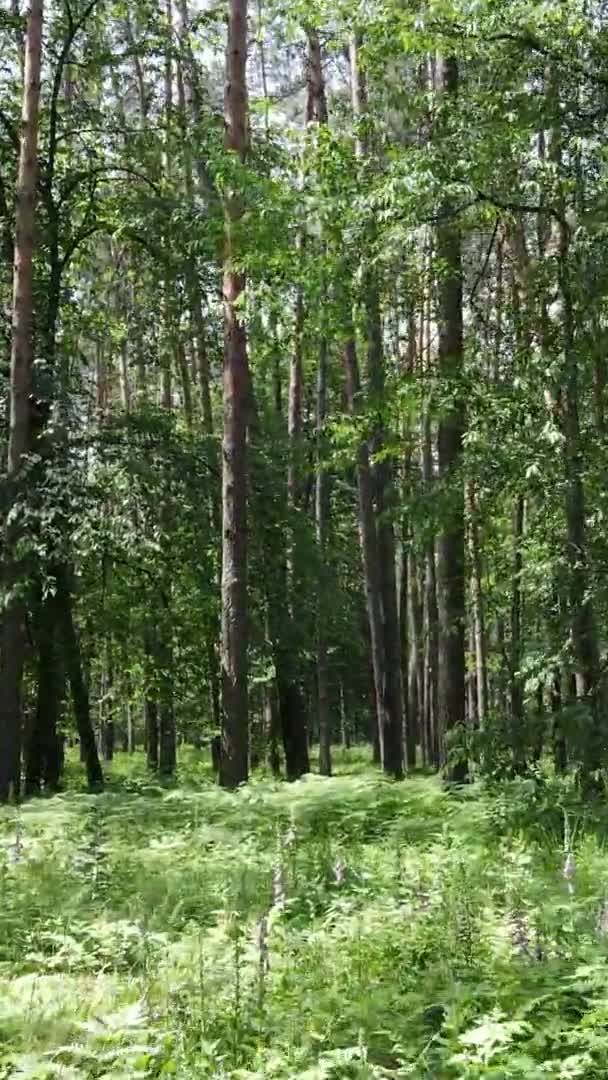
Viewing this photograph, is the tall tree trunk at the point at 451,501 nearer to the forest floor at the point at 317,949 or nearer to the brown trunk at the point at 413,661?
the forest floor at the point at 317,949

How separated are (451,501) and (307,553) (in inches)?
203

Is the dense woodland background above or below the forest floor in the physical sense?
above

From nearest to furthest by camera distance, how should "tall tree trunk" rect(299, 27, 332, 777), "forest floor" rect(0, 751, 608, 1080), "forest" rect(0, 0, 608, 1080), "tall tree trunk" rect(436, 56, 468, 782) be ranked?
"forest floor" rect(0, 751, 608, 1080) < "forest" rect(0, 0, 608, 1080) < "tall tree trunk" rect(436, 56, 468, 782) < "tall tree trunk" rect(299, 27, 332, 777)

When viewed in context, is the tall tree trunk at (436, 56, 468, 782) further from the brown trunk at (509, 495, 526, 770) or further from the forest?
Answer: the brown trunk at (509, 495, 526, 770)

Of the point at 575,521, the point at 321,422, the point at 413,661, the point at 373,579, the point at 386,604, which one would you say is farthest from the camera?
the point at 413,661

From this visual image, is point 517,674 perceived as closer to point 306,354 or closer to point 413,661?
point 306,354

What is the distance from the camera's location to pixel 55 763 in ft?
44.3

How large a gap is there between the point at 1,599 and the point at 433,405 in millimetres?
4826

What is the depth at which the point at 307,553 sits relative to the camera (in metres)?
13.4

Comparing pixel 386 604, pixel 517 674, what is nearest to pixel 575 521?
pixel 517 674

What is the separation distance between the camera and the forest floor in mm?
3273

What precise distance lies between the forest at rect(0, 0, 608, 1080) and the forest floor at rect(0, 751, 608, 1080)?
0.02 meters

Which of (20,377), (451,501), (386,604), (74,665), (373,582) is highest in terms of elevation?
(20,377)

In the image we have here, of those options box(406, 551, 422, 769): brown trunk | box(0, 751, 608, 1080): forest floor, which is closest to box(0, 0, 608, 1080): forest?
box(0, 751, 608, 1080): forest floor
